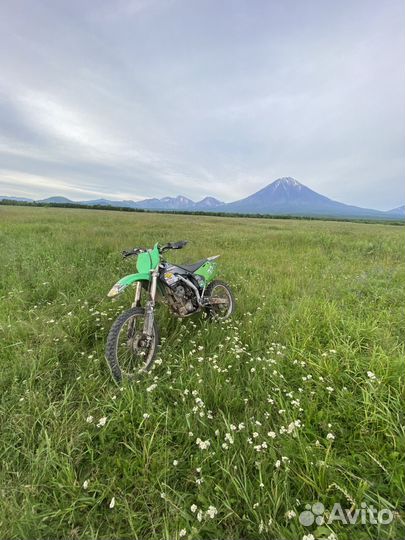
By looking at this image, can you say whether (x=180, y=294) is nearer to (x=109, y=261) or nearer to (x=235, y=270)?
(x=235, y=270)

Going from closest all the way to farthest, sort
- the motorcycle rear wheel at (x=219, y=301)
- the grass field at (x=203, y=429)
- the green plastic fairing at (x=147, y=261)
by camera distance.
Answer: the grass field at (x=203, y=429), the green plastic fairing at (x=147, y=261), the motorcycle rear wheel at (x=219, y=301)

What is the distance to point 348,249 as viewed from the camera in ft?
36.4

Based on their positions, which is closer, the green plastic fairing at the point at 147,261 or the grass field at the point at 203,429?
the grass field at the point at 203,429

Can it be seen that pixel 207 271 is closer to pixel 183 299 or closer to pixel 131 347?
pixel 183 299

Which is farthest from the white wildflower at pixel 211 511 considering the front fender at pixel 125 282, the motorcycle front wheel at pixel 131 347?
the front fender at pixel 125 282

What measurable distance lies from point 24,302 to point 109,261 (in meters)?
3.24

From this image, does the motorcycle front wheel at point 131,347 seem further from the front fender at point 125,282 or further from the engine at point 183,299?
the engine at point 183,299

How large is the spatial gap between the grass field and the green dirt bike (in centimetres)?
25

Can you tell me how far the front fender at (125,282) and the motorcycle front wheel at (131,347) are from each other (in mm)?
299

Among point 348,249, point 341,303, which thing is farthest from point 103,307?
point 348,249

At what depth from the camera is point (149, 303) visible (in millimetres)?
3189

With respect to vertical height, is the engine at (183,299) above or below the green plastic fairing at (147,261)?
below

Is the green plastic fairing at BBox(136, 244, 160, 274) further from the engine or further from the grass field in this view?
the grass field

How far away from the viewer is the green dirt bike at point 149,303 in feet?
9.76
